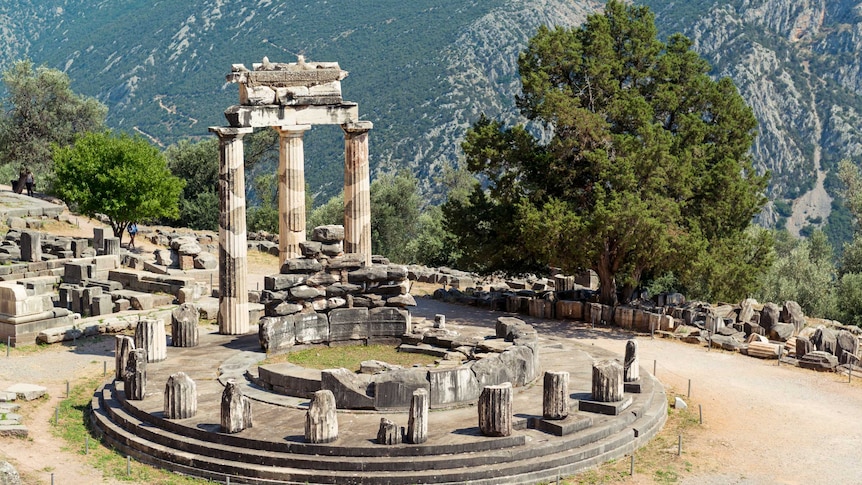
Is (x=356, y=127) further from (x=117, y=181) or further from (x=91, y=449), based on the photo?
(x=117, y=181)

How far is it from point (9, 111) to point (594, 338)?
51019 millimetres

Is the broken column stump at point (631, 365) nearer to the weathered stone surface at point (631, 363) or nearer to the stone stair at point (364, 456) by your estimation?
the weathered stone surface at point (631, 363)

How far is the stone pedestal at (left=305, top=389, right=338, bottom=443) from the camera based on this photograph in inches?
781

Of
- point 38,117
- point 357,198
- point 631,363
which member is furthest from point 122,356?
point 38,117

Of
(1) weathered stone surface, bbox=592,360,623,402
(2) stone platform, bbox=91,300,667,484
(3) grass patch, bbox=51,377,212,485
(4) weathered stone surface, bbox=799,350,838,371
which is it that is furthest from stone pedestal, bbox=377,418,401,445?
(4) weathered stone surface, bbox=799,350,838,371

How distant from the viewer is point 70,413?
23734 millimetres

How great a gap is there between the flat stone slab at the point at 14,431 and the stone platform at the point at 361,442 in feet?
5.22

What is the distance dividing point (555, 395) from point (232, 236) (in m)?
11.5

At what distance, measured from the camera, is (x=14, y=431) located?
21.4 metres

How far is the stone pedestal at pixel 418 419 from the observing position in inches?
781

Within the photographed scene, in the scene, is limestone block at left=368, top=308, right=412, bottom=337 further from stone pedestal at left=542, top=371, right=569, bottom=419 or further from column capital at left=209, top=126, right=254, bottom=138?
stone pedestal at left=542, top=371, right=569, bottom=419

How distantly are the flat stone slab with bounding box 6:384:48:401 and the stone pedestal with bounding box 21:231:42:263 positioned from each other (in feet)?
58.0

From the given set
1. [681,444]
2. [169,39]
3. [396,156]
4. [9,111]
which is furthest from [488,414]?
[169,39]

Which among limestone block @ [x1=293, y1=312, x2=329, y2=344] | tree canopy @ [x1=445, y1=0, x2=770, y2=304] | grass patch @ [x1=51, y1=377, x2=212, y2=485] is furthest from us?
tree canopy @ [x1=445, y1=0, x2=770, y2=304]
